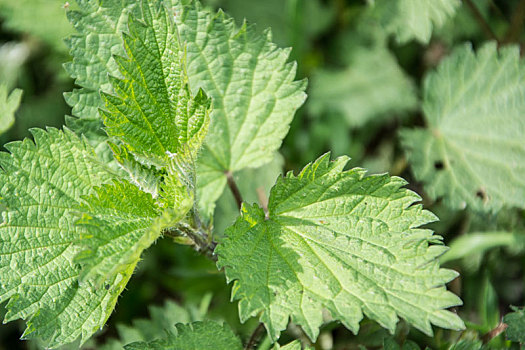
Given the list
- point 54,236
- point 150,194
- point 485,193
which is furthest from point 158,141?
point 485,193

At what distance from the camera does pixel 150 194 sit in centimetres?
193

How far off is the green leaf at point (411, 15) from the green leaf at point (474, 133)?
0.86ft

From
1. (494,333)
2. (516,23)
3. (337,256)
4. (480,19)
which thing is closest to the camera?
(337,256)

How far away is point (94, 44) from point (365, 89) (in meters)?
2.27

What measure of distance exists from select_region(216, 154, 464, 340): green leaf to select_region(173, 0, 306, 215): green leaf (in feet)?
1.32

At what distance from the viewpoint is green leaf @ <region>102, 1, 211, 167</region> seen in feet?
6.19

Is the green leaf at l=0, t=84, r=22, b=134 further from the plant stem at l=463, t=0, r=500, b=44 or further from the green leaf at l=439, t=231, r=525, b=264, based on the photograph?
the plant stem at l=463, t=0, r=500, b=44

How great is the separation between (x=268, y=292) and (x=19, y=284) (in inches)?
35.9

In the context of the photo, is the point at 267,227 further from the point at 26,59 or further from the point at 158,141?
the point at 26,59

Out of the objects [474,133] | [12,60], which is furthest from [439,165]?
[12,60]

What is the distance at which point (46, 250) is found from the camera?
1905 mm

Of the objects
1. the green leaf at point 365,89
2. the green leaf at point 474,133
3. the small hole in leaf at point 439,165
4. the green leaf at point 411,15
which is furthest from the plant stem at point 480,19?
the small hole in leaf at point 439,165

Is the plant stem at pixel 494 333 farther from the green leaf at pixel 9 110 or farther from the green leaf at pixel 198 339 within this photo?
the green leaf at pixel 9 110

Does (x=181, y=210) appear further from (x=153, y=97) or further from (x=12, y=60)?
(x=12, y=60)
